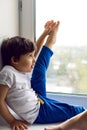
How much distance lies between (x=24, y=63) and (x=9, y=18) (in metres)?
0.25

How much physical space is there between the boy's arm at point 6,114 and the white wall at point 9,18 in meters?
0.25

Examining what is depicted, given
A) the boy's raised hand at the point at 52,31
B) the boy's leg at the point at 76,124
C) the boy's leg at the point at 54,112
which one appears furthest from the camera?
the boy's raised hand at the point at 52,31

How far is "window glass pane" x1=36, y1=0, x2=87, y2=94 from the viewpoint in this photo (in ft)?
4.12

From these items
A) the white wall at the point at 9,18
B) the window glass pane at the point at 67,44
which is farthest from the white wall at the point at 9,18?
the window glass pane at the point at 67,44

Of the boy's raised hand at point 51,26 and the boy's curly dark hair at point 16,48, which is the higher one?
the boy's raised hand at point 51,26

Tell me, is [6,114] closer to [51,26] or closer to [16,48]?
[16,48]

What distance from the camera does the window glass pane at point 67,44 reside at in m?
1.25

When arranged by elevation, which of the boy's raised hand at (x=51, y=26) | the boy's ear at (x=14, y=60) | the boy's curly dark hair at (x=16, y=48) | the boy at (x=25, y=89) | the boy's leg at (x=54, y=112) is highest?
the boy's raised hand at (x=51, y=26)

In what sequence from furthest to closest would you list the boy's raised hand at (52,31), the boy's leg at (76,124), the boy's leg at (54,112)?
the boy's raised hand at (52,31) < the boy's leg at (54,112) < the boy's leg at (76,124)

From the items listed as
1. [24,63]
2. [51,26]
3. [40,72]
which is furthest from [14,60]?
[51,26]

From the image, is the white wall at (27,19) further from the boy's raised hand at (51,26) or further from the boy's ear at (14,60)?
the boy's ear at (14,60)

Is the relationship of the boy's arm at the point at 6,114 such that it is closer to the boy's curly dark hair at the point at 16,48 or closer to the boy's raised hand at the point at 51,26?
the boy's curly dark hair at the point at 16,48

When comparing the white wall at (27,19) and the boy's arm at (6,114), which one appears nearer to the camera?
the boy's arm at (6,114)

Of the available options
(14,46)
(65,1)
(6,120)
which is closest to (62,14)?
(65,1)
